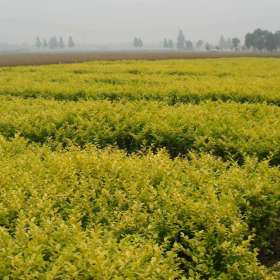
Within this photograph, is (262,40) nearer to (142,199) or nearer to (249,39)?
(249,39)

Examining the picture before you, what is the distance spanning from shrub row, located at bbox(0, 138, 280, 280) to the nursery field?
15 millimetres

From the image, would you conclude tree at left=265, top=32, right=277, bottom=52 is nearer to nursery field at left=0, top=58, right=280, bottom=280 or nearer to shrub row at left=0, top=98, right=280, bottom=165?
shrub row at left=0, top=98, right=280, bottom=165

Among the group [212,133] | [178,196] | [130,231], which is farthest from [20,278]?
[212,133]

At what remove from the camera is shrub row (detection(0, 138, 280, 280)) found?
389 cm

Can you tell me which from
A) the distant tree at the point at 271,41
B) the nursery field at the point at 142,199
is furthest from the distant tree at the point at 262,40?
the nursery field at the point at 142,199

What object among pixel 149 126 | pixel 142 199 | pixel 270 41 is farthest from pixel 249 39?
pixel 142 199

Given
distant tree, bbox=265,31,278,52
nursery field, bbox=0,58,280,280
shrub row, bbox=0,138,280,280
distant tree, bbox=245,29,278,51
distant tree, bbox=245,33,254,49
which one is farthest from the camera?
distant tree, bbox=245,33,254,49

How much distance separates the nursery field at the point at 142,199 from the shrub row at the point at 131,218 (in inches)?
0.6

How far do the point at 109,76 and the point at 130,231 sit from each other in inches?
623

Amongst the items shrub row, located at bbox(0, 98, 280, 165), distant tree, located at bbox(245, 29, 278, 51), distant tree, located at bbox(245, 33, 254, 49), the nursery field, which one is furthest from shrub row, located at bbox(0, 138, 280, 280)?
distant tree, located at bbox(245, 33, 254, 49)

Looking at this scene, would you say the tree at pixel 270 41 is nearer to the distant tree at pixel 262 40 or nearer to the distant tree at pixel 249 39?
the distant tree at pixel 262 40

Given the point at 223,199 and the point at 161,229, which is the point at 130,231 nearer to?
the point at 161,229

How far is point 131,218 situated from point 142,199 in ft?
2.32

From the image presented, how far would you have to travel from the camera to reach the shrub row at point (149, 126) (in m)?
8.80
